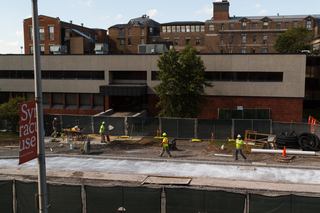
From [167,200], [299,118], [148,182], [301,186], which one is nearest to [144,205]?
[167,200]

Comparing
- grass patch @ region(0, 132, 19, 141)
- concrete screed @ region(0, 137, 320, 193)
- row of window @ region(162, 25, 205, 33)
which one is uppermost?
row of window @ region(162, 25, 205, 33)

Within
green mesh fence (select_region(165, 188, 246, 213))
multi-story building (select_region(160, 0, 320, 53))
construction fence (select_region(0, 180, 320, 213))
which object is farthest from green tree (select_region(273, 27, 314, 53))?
green mesh fence (select_region(165, 188, 246, 213))

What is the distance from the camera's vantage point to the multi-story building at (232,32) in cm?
9439

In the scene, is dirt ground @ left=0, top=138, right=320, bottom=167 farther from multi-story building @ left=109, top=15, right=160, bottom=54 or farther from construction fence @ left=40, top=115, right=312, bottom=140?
multi-story building @ left=109, top=15, right=160, bottom=54

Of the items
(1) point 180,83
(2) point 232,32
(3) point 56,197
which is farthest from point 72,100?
(2) point 232,32

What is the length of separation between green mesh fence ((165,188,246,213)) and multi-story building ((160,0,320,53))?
85685 mm

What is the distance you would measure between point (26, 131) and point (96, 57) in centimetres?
3149

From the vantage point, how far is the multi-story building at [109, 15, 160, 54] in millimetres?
100188

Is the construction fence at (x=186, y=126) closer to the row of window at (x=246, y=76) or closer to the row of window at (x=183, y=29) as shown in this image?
the row of window at (x=246, y=76)

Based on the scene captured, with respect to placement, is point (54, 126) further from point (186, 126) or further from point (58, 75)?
point (186, 126)

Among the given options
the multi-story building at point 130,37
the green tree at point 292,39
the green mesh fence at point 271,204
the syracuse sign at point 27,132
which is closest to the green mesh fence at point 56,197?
the syracuse sign at point 27,132

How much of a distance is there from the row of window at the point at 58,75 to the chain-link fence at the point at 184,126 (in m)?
9.57

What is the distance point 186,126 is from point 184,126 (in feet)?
0.66

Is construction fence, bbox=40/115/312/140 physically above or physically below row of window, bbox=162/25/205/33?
below
